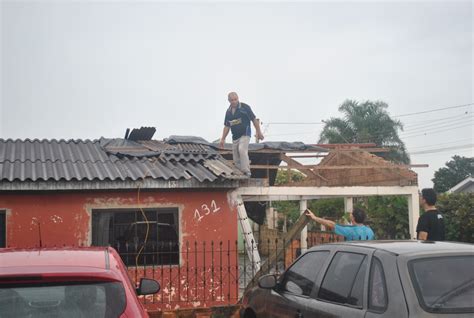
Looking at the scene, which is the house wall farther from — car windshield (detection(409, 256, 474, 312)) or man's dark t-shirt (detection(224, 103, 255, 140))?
car windshield (detection(409, 256, 474, 312))

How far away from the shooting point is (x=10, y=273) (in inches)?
134

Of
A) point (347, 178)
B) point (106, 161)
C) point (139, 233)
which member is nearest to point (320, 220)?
point (139, 233)

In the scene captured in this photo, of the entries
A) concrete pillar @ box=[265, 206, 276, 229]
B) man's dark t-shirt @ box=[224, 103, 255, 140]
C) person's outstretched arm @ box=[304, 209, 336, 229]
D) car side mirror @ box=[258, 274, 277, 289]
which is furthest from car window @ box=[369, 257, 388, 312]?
concrete pillar @ box=[265, 206, 276, 229]

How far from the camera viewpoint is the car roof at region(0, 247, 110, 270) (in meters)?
3.64

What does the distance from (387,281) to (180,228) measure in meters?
6.45

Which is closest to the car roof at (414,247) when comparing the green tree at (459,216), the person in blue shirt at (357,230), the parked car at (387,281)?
the parked car at (387,281)

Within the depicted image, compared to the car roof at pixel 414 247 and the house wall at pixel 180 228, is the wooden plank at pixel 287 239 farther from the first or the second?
the car roof at pixel 414 247

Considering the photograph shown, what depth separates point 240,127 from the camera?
1030 cm

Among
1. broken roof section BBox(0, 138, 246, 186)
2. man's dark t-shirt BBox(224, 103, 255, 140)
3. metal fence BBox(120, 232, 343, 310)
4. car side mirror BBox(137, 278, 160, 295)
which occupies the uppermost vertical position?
man's dark t-shirt BBox(224, 103, 255, 140)

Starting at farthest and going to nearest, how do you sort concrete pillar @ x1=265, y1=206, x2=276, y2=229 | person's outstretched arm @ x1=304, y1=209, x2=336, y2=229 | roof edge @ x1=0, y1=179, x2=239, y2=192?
concrete pillar @ x1=265, y1=206, x2=276, y2=229 → roof edge @ x1=0, y1=179, x2=239, y2=192 → person's outstretched arm @ x1=304, y1=209, x2=336, y2=229

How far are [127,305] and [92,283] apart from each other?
0.87 feet

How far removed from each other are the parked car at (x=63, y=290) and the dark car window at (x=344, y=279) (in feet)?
5.43

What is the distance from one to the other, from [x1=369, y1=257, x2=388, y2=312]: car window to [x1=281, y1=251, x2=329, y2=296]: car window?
0.92 m

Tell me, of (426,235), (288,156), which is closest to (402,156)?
(288,156)
